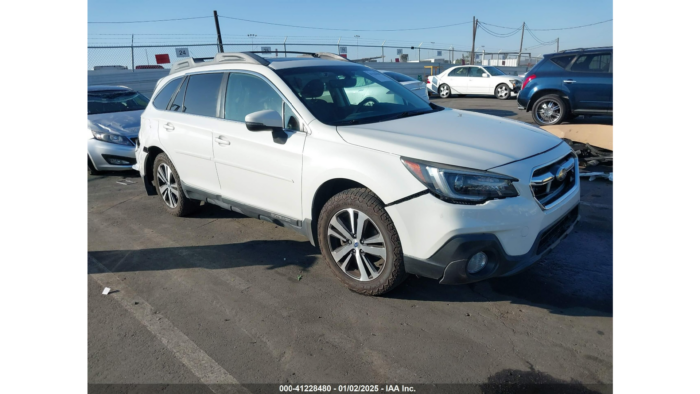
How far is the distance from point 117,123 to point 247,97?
4.94 metres

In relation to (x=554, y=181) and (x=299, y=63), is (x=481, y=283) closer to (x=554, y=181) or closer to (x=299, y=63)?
(x=554, y=181)

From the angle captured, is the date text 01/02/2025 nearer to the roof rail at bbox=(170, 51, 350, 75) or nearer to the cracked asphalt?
the cracked asphalt

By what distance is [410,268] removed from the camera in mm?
2941

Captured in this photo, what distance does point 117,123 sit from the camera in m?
7.81

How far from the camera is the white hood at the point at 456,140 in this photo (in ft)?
9.31

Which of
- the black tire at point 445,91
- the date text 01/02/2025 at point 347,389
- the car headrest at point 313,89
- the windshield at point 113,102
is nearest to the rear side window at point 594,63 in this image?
the car headrest at point 313,89

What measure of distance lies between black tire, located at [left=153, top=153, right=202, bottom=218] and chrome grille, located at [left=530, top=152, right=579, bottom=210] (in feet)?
12.2

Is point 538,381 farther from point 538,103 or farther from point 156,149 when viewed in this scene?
point 538,103

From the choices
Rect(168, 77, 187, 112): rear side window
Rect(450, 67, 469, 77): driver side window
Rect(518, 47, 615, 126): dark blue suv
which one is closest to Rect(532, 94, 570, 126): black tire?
Rect(518, 47, 615, 126): dark blue suv

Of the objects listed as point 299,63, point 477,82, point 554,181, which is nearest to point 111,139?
point 299,63

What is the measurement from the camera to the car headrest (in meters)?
3.74

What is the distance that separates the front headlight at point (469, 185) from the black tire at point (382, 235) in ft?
1.38
